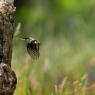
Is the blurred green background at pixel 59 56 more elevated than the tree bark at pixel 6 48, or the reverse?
the tree bark at pixel 6 48

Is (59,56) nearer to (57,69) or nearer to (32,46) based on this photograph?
(57,69)

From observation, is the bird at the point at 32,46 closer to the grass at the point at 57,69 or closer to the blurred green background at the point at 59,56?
the blurred green background at the point at 59,56

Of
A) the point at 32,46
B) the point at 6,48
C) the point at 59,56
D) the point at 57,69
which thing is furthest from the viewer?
the point at 59,56

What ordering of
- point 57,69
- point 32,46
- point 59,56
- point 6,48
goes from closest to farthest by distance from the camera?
point 6,48, point 32,46, point 57,69, point 59,56

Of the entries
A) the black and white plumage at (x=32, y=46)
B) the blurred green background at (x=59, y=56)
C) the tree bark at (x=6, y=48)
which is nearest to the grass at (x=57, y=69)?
the blurred green background at (x=59, y=56)

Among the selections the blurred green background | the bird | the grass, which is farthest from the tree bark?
the grass

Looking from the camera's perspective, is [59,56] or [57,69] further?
[59,56]

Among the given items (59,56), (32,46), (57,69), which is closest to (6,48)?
(32,46)
